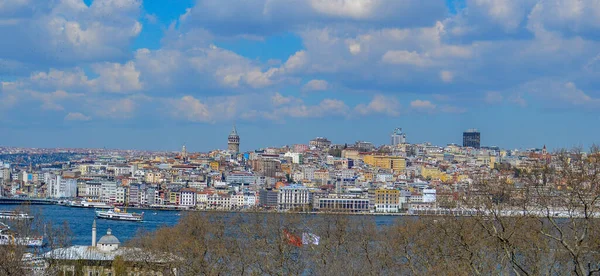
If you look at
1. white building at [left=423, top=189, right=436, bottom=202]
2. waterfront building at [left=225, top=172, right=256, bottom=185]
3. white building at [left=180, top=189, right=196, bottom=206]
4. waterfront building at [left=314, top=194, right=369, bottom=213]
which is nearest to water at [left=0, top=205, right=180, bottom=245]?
white building at [left=180, top=189, right=196, bottom=206]

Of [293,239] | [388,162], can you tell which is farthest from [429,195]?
[293,239]

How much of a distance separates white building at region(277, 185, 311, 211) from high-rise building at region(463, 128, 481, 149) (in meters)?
53.3

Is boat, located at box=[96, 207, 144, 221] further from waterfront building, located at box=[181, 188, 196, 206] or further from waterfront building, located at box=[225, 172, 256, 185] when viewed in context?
waterfront building, located at box=[225, 172, 256, 185]

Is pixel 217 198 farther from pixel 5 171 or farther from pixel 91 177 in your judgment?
pixel 5 171

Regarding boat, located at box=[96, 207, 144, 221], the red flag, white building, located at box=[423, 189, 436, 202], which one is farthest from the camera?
white building, located at box=[423, 189, 436, 202]

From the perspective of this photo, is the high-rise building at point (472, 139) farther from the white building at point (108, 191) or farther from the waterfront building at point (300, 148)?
the white building at point (108, 191)

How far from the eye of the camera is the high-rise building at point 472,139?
333 ft

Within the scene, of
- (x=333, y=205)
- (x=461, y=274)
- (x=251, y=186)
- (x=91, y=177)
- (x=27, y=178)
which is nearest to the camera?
(x=461, y=274)

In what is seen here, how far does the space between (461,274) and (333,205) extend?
1505 inches

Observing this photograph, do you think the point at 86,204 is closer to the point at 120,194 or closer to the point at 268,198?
the point at 120,194

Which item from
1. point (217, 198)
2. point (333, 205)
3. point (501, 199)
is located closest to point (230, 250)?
point (501, 199)

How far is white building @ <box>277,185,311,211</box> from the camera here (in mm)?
49781

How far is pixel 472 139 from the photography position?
10138cm

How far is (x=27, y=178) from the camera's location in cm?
6825
